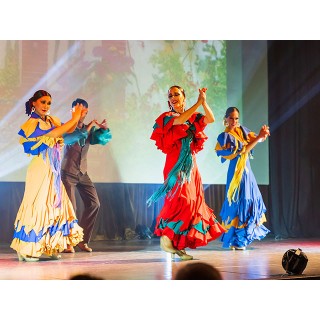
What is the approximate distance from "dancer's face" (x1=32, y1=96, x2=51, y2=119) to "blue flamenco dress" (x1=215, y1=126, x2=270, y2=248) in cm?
187

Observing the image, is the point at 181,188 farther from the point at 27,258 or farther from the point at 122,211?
the point at 122,211

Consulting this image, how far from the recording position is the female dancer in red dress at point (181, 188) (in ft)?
19.3

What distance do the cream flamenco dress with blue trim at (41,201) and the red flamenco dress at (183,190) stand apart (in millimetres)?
861

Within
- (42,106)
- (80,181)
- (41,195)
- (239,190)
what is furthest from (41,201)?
(239,190)

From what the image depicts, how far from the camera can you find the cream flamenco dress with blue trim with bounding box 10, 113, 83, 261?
6.06m

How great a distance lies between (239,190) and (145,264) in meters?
1.69

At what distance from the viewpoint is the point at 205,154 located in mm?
9094

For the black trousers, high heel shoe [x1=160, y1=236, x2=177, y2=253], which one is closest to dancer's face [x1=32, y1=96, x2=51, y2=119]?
the black trousers

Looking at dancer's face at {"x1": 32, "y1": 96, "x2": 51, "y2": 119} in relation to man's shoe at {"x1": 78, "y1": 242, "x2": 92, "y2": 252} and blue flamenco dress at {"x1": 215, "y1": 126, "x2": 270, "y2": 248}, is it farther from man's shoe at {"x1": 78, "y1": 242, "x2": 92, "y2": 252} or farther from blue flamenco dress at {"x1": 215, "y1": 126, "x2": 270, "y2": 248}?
blue flamenco dress at {"x1": 215, "y1": 126, "x2": 270, "y2": 248}

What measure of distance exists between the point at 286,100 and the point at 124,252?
3.68 m

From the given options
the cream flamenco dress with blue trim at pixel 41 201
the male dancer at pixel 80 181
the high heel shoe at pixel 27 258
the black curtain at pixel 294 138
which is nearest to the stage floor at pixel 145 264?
the high heel shoe at pixel 27 258

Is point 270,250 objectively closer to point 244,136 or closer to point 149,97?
point 244,136

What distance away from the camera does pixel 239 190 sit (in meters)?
7.18

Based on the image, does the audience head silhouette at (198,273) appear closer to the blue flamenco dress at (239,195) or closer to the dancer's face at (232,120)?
the blue flamenco dress at (239,195)
